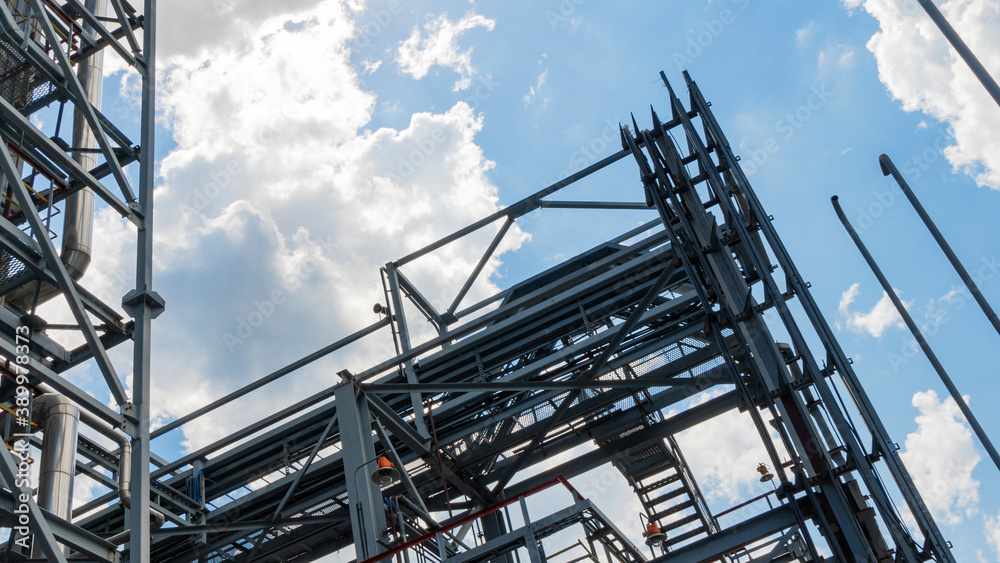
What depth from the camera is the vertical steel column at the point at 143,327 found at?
11.1m

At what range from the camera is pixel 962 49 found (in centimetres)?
930

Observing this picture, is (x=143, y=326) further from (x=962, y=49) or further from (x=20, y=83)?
(x=962, y=49)

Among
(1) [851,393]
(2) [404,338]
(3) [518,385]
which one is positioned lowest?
(1) [851,393]

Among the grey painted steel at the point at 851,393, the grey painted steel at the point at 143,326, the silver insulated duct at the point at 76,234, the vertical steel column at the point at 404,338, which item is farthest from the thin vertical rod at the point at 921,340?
the silver insulated duct at the point at 76,234

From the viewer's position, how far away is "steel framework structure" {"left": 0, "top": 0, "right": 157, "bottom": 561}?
10.7 meters

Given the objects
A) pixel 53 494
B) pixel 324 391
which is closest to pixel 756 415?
pixel 324 391

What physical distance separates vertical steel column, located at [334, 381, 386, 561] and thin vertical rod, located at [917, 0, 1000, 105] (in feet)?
34.2

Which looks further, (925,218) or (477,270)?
(477,270)

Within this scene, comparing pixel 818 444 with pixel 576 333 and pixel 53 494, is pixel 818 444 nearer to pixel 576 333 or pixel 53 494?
pixel 576 333

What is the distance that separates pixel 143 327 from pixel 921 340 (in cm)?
1115

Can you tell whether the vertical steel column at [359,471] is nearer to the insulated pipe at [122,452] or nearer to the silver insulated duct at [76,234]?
the insulated pipe at [122,452]

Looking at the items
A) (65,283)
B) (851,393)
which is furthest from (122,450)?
(851,393)

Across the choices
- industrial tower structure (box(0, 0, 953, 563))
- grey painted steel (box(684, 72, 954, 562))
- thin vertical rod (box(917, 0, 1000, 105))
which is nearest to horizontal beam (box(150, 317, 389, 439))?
industrial tower structure (box(0, 0, 953, 563))

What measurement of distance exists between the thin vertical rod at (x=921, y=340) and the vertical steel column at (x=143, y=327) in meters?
10.4
